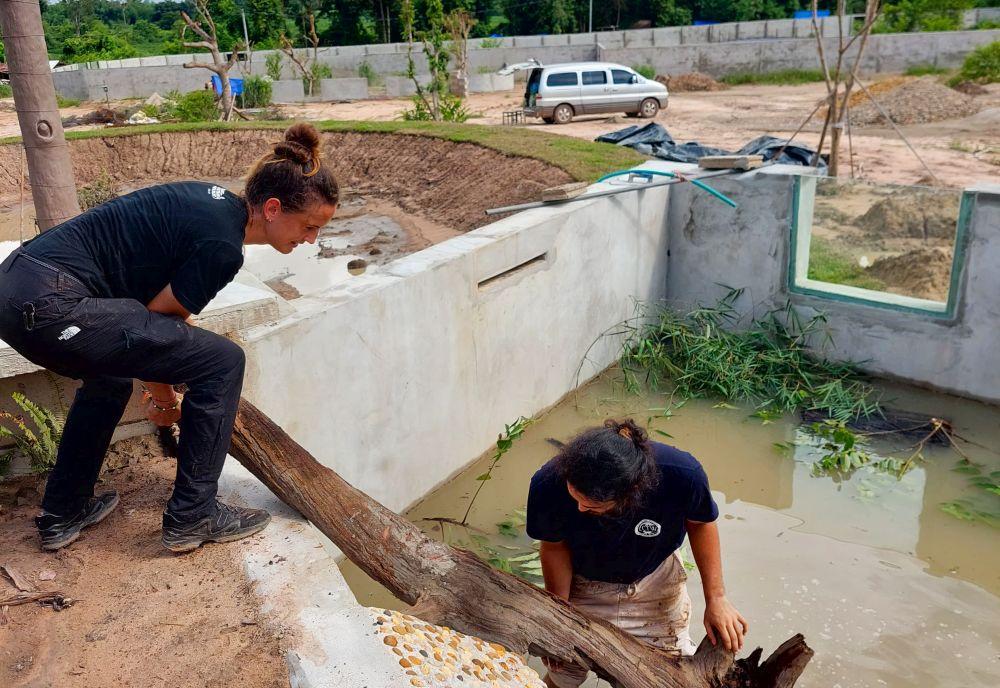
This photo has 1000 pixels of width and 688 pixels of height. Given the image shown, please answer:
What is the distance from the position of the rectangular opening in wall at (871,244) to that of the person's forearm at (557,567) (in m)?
4.80

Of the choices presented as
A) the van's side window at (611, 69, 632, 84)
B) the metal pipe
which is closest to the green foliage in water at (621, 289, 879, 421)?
the metal pipe

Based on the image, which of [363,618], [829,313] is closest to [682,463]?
[363,618]

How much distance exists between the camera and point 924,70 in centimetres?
2728

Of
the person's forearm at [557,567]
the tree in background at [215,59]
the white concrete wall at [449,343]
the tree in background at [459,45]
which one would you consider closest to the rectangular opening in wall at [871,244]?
the white concrete wall at [449,343]

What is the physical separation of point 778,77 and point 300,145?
2972 cm

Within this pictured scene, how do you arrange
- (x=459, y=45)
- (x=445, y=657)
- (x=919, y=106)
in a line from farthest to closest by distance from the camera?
1. (x=459, y=45)
2. (x=919, y=106)
3. (x=445, y=657)

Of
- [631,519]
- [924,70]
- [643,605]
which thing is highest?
[924,70]

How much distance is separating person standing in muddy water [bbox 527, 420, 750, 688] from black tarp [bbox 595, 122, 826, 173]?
313 inches

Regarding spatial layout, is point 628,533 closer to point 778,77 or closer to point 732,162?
point 732,162

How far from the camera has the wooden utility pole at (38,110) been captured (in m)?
3.96

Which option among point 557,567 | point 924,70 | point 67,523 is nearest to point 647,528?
point 557,567

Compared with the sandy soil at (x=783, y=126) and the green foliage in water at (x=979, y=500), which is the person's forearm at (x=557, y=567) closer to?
the green foliage in water at (x=979, y=500)

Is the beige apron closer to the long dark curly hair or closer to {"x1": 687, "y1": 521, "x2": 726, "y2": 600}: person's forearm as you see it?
{"x1": 687, "y1": 521, "x2": 726, "y2": 600}: person's forearm

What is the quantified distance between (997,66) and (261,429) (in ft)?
83.3
